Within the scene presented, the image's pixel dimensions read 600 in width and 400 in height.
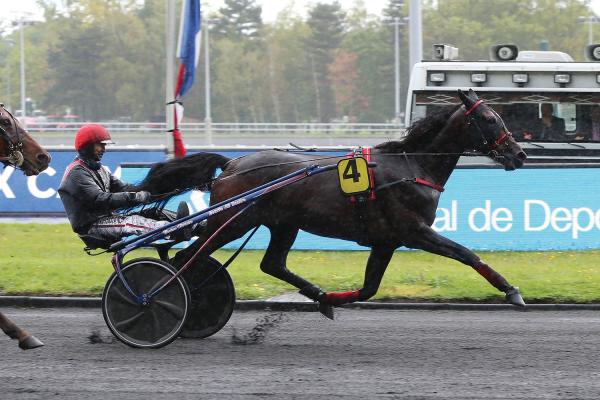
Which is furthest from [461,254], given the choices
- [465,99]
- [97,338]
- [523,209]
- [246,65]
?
[246,65]

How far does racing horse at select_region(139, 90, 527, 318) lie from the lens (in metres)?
8.25

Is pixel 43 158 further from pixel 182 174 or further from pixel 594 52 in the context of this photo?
pixel 594 52

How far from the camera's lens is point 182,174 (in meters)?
8.89

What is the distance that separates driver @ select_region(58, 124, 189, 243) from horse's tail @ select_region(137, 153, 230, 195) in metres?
0.35

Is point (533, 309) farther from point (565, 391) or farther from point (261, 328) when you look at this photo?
point (565, 391)

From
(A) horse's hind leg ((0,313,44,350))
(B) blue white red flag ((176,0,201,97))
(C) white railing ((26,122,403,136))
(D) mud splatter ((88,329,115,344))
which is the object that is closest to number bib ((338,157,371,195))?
(D) mud splatter ((88,329,115,344))

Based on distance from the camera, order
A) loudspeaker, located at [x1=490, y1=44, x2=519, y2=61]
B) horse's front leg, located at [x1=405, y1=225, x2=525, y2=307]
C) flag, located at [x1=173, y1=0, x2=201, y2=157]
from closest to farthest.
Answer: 1. horse's front leg, located at [x1=405, y1=225, x2=525, y2=307]
2. flag, located at [x1=173, y1=0, x2=201, y2=157]
3. loudspeaker, located at [x1=490, y1=44, x2=519, y2=61]

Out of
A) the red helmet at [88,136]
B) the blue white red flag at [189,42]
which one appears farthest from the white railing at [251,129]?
the red helmet at [88,136]

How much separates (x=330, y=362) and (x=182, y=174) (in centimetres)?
230

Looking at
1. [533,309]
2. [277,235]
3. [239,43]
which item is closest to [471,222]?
[533,309]

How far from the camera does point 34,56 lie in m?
76.1

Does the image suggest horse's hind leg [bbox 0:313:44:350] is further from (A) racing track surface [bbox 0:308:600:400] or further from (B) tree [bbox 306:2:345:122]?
(B) tree [bbox 306:2:345:122]

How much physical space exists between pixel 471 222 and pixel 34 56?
6616 cm

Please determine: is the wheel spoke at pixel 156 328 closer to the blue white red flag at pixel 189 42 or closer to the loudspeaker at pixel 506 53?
the blue white red flag at pixel 189 42
